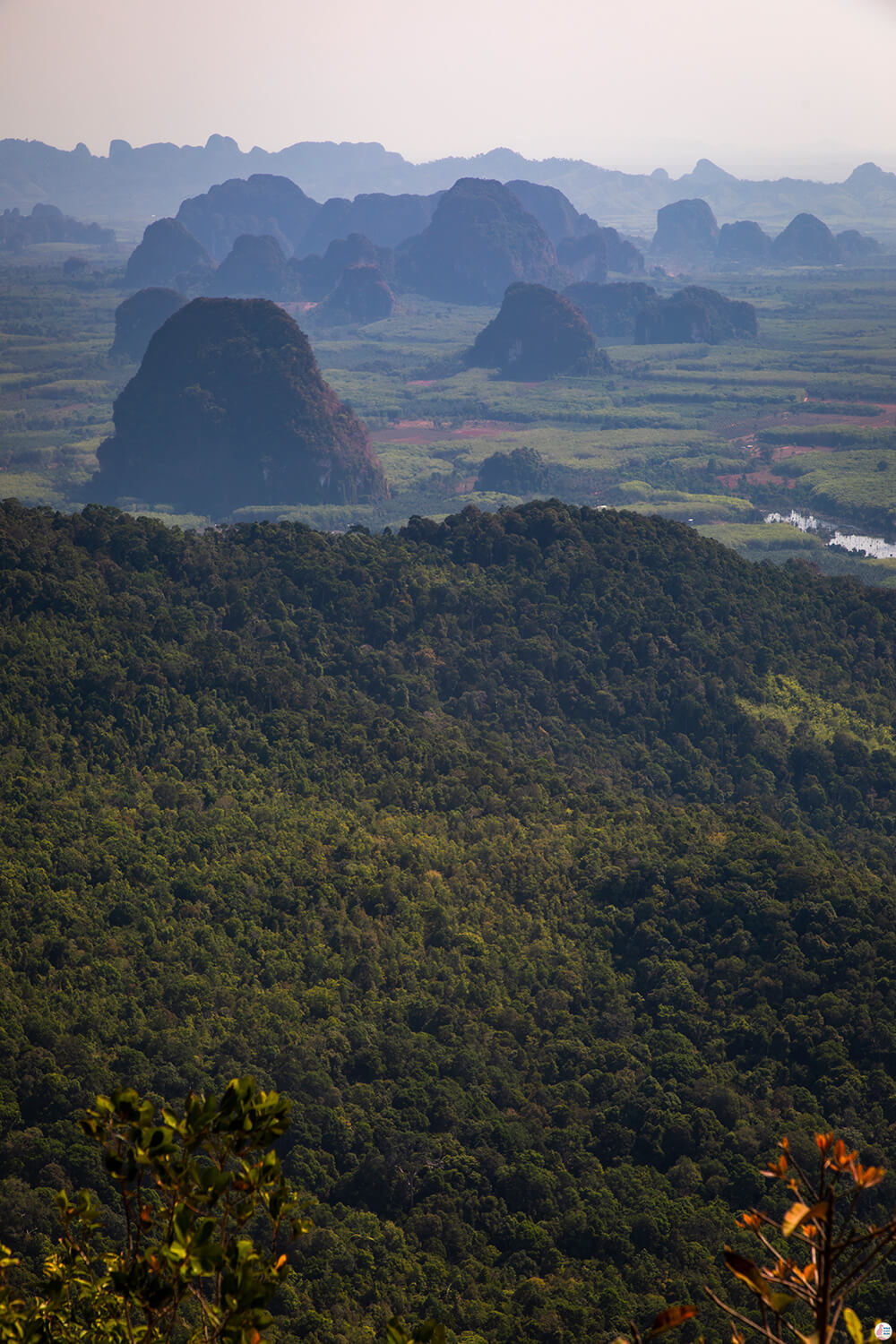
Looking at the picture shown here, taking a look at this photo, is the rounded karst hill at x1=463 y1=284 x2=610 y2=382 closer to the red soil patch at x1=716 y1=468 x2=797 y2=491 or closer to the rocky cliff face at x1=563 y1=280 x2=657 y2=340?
the rocky cliff face at x1=563 y1=280 x2=657 y2=340

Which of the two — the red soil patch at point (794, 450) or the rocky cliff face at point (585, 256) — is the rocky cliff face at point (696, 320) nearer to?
the red soil patch at point (794, 450)

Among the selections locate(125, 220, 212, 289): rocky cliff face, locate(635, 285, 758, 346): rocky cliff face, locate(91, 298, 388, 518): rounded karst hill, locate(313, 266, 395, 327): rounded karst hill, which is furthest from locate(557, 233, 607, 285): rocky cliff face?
locate(91, 298, 388, 518): rounded karst hill

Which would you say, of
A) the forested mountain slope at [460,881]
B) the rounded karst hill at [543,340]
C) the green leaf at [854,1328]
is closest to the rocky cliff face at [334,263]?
the rounded karst hill at [543,340]

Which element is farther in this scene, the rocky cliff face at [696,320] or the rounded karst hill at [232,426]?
the rocky cliff face at [696,320]

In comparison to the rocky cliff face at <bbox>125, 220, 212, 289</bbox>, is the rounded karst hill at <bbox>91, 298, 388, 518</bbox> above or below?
below

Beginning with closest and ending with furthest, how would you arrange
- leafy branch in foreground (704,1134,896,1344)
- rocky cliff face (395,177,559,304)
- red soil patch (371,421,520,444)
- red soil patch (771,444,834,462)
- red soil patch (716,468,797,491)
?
1. leafy branch in foreground (704,1134,896,1344)
2. red soil patch (716,468,797,491)
3. red soil patch (771,444,834,462)
4. red soil patch (371,421,520,444)
5. rocky cliff face (395,177,559,304)

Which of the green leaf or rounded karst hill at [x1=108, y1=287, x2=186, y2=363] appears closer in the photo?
the green leaf
